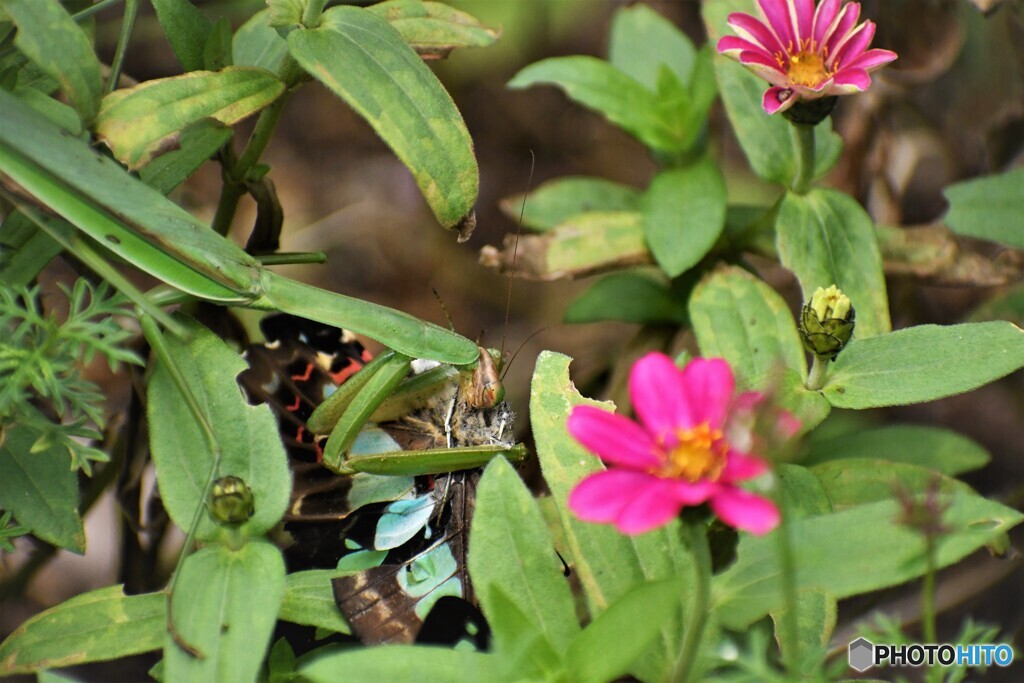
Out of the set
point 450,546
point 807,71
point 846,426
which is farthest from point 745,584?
point 846,426

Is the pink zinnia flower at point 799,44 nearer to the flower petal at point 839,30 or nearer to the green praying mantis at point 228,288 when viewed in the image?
the flower petal at point 839,30

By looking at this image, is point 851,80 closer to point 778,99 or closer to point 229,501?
point 778,99

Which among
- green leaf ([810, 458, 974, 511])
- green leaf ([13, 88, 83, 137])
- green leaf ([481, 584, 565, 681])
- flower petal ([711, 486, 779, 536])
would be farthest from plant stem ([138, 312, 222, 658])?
green leaf ([810, 458, 974, 511])

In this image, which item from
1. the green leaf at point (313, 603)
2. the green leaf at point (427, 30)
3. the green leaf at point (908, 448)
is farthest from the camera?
the green leaf at point (908, 448)

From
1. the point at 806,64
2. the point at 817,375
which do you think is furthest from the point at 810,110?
the point at 817,375

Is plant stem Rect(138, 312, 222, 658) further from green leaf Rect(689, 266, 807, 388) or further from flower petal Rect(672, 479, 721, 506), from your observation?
green leaf Rect(689, 266, 807, 388)

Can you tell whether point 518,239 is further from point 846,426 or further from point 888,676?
point 888,676

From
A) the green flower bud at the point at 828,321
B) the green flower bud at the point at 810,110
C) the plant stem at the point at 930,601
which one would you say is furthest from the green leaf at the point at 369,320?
the plant stem at the point at 930,601
